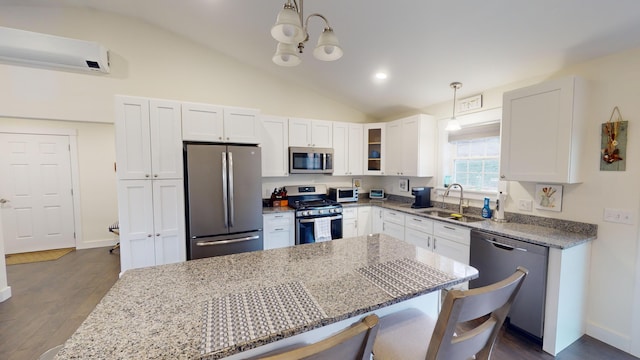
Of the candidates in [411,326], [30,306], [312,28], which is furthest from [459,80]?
[30,306]

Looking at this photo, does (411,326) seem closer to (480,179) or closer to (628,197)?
(628,197)

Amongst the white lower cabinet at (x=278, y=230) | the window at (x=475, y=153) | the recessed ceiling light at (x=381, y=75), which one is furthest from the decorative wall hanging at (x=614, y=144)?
the white lower cabinet at (x=278, y=230)

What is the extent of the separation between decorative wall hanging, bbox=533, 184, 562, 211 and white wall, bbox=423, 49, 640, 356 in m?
0.08

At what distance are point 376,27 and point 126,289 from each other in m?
2.68

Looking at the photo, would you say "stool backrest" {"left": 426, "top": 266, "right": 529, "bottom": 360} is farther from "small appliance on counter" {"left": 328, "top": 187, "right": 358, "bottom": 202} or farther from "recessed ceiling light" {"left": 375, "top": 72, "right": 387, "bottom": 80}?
"small appliance on counter" {"left": 328, "top": 187, "right": 358, "bottom": 202}

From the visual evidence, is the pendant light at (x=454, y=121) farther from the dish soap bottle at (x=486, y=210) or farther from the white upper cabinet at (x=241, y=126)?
the white upper cabinet at (x=241, y=126)

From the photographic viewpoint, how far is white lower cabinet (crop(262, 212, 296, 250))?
3367 millimetres

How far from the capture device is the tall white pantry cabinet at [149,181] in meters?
2.66

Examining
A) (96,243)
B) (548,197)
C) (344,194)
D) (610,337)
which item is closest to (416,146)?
(344,194)

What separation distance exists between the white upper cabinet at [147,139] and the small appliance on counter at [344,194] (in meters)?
2.24

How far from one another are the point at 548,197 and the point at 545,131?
0.69m

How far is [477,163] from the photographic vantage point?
321cm

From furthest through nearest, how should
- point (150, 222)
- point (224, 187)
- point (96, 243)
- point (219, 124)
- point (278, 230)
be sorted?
point (96, 243) → point (278, 230) → point (219, 124) → point (224, 187) → point (150, 222)

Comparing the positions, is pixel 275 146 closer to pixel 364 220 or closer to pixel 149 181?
pixel 149 181
